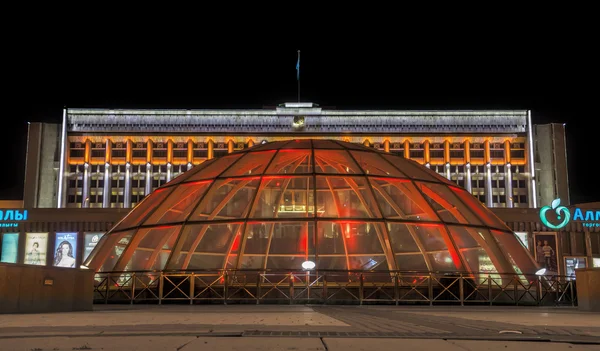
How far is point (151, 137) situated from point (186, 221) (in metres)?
70.8

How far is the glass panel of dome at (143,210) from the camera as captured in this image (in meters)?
24.0

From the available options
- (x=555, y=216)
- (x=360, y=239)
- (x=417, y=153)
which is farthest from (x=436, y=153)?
(x=360, y=239)

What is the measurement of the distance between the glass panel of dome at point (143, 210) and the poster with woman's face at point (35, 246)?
24902mm

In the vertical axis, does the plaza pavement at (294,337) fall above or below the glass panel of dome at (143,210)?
below

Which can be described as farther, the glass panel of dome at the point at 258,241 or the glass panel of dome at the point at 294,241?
the glass panel of dome at the point at 258,241

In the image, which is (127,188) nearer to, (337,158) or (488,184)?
(488,184)

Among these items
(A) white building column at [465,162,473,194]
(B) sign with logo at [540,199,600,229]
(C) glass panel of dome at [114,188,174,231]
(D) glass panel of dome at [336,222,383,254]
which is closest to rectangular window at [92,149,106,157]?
(A) white building column at [465,162,473,194]

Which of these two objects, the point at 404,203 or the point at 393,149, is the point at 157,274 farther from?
the point at 393,149

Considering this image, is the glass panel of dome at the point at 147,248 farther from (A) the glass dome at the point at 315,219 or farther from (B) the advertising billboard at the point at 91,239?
(B) the advertising billboard at the point at 91,239

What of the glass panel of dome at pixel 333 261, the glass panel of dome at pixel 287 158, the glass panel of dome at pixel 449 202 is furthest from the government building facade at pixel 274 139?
the glass panel of dome at pixel 449 202

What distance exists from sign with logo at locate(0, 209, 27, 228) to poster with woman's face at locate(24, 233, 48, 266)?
1.33m

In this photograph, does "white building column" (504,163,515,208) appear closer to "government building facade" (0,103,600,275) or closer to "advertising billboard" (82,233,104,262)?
"government building facade" (0,103,600,275)

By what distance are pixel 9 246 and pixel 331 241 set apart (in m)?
28.8

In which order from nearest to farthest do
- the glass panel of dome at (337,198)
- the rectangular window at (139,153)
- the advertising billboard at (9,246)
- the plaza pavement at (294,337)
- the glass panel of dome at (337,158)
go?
the plaza pavement at (294,337) < the glass panel of dome at (337,158) < the glass panel of dome at (337,198) < the advertising billboard at (9,246) < the rectangular window at (139,153)
